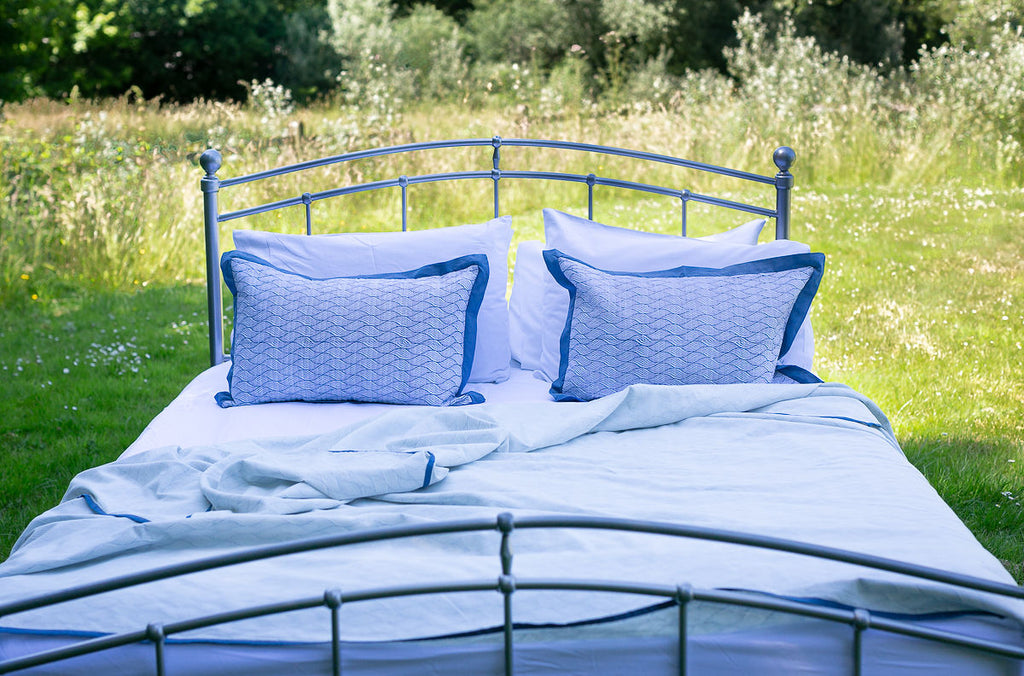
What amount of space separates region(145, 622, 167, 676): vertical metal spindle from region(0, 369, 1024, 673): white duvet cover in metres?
0.07

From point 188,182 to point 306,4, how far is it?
378 inches

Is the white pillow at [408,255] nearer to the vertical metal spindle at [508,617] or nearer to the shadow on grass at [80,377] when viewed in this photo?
the shadow on grass at [80,377]

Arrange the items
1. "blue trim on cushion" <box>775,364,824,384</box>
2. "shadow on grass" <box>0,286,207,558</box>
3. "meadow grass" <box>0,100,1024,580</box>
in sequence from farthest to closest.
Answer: "meadow grass" <box>0,100,1024,580</box>
"shadow on grass" <box>0,286,207,558</box>
"blue trim on cushion" <box>775,364,824,384</box>

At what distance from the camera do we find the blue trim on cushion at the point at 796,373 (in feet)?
8.92

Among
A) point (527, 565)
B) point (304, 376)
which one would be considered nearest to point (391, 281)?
point (304, 376)

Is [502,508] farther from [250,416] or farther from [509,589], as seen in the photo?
[250,416]

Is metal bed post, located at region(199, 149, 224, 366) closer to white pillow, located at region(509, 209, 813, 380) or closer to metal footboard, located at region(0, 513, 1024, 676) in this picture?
white pillow, located at region(509, 209, 813, 380)

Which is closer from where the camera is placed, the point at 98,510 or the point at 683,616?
the point at 683,616

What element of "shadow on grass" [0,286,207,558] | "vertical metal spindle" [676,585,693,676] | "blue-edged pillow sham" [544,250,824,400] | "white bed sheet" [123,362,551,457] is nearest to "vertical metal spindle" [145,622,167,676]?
"vertical metal spindle" [676,585,693,676]

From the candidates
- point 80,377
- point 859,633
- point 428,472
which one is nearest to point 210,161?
point 80,377

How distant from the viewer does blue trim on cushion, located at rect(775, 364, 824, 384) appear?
107 inches

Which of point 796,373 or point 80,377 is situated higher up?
point 796,373

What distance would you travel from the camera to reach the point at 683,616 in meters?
1.42

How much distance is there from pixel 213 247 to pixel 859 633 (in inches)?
91.8
